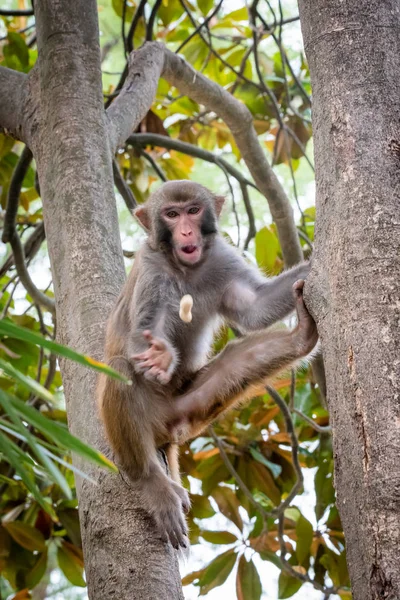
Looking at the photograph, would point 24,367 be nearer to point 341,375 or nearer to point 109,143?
point 109,143

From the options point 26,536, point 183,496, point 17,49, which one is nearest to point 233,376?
point 183,496

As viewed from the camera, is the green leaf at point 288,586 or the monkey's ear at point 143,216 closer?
the monkey's ear at point 143,216

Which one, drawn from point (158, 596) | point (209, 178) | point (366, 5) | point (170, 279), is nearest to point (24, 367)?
point (170, 279)

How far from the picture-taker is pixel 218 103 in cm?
453

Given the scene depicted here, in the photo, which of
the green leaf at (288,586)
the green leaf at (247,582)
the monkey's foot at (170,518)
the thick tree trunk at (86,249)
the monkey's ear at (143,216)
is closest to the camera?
the thick tree trunk at (86,249)

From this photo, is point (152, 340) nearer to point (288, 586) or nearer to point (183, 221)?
point (183, 221)

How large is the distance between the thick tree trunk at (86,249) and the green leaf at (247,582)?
1842mm

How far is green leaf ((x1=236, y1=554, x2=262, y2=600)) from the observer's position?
4.23 metres

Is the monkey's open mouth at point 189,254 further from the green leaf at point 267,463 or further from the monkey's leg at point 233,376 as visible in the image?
the green leaf at point 267,463

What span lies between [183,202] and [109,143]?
477 millimetres

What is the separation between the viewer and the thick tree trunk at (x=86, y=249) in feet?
7.74

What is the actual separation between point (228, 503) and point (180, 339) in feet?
4.89

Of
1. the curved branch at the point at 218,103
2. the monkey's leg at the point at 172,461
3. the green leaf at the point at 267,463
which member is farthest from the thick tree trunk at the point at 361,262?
the green leaf at the point at 267,463

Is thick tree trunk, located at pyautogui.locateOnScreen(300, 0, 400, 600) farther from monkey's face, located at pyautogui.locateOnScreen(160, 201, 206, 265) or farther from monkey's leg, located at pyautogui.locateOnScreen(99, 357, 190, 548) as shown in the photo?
monkey's face, located at pyautogui.locateOnScreen(160, 201, 206, 265)
